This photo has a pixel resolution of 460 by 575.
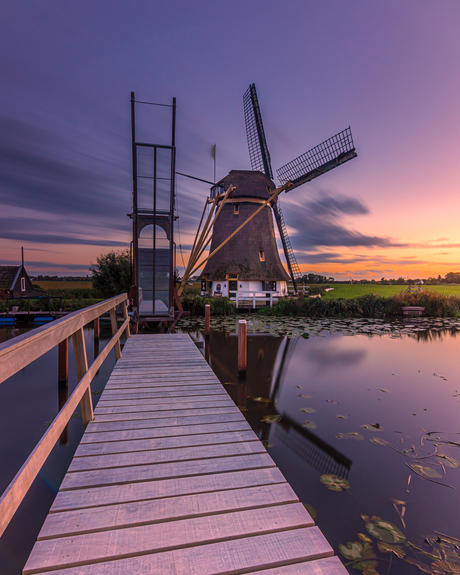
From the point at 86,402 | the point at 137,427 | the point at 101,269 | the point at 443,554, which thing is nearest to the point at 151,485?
the point at 137,427

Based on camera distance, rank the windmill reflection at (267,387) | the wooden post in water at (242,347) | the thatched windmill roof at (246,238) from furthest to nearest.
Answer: the thatched windmill roof at (246,238), the wooden post in water at (242,347), the windmill reflection at (267,387)

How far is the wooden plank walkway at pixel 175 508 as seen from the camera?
152 cm

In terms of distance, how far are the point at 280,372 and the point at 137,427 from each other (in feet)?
15.1

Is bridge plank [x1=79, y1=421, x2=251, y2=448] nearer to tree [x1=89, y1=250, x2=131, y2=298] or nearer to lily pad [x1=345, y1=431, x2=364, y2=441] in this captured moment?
lily pad [x1=345, y1=431, x2=364, y2=441]

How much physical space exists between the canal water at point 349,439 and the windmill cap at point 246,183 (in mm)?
12878

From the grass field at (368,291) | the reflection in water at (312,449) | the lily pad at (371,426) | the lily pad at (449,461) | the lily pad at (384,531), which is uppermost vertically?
the grass field at (368,291)

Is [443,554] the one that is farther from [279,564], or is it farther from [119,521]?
[119,521]

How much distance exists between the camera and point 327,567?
5.01 ft

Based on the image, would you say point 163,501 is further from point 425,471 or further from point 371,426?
point 371,426

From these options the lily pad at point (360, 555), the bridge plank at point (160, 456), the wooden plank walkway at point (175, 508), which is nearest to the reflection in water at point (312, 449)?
the lily pad at point (360, 555)

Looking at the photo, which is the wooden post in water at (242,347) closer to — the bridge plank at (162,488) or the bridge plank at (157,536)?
the bridge plank at (162,488)

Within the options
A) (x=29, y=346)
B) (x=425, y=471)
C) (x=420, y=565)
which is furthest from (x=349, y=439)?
(x=29, y=346)

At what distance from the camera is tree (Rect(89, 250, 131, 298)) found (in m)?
19.5

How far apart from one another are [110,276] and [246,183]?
34.8ft
